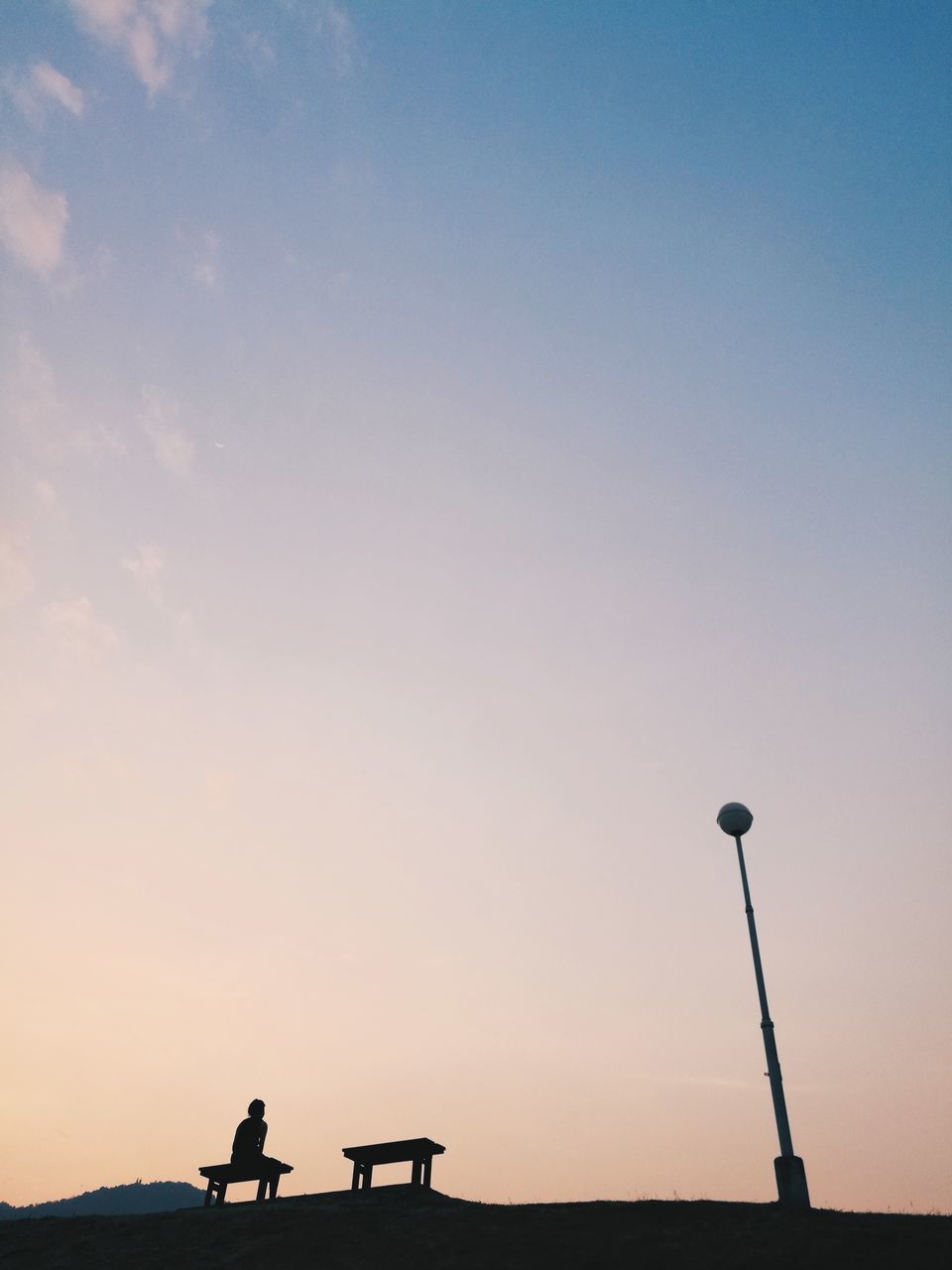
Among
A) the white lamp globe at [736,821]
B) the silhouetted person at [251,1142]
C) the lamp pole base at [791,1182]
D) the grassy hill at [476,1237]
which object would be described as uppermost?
the white lamp globe at [736,821]

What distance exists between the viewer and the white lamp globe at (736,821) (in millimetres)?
16203

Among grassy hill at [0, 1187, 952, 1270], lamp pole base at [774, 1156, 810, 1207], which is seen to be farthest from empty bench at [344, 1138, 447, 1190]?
lamp pole base at [774, 1156, 810, 1207]

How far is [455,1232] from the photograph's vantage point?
13562mm

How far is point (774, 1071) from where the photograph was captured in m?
14.1

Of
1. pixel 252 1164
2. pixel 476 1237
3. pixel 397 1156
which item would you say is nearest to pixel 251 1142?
pixel 252 1164

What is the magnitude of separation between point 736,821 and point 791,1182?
5586 mm

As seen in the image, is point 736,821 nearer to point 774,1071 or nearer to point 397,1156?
point 774,1071

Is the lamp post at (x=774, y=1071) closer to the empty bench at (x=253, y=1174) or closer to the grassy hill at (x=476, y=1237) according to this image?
the grassy hill at (x=476, y=1237)

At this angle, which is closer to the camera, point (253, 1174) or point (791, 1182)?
point (791, 1182)

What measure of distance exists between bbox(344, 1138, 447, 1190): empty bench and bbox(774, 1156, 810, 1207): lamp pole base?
589cm

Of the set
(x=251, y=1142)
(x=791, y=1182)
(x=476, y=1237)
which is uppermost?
(x=251, y=1142)

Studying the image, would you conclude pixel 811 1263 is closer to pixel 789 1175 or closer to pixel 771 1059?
pixel 789 1175

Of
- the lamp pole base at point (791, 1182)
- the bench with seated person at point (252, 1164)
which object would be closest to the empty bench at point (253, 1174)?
the bench with seated person at point (252, 1164)

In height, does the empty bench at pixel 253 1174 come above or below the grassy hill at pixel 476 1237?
above
